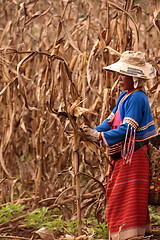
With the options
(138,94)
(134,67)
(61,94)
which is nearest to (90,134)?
(138,94)

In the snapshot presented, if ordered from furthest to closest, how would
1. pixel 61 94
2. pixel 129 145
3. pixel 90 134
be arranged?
pixel 61 94, pixel 129 145, pixel 90 134

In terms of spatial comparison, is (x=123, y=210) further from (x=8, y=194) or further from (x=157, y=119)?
(x=8, y=194)

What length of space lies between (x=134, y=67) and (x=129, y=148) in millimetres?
496

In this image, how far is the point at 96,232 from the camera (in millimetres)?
3238

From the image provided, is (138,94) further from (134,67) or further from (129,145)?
(129,145)

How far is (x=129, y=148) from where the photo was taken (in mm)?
2781

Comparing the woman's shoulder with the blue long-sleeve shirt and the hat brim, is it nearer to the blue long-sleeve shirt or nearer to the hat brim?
the blue long-sleeve shirt

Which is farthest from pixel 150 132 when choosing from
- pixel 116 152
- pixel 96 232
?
pixel 96 232

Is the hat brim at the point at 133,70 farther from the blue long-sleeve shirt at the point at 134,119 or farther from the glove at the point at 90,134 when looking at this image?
the glove at the point at 90,134

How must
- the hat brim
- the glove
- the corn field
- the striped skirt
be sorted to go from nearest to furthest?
the glove → the hat brim → the striped skirt → the corn field

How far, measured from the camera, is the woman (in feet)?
8.96

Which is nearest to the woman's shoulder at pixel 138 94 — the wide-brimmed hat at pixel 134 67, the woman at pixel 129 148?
the woman at pixel 129 148

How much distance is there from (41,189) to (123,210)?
1.11 metres

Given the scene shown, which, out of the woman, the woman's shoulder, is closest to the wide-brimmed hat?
the woman
